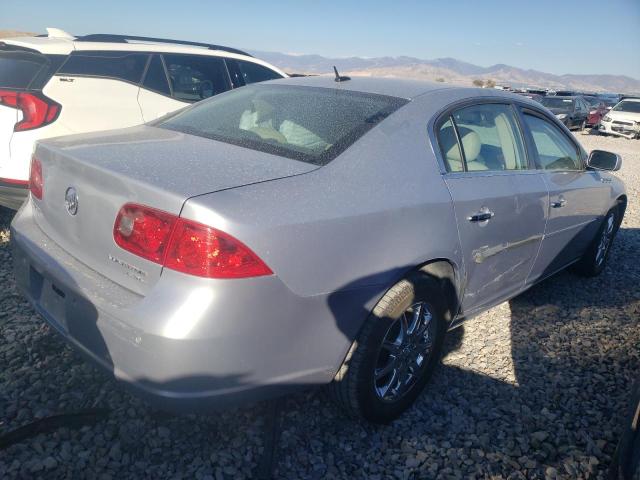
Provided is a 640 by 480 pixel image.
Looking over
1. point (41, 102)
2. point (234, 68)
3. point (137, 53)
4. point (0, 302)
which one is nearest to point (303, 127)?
point (0, 302)

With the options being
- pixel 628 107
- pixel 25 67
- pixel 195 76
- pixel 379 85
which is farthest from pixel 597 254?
pixel 628 107

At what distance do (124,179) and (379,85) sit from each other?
159 centimetres

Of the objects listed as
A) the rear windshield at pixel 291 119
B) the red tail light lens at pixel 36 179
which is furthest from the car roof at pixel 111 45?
the red tail light lens at pixel 36 179

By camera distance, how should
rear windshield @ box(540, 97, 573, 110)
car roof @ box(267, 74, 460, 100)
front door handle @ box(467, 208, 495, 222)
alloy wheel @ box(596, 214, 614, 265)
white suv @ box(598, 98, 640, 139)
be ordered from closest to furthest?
front door handle @ box(467, 208, 495, 222), car roof @ box(267, 74, 460, 100), alloy wheel @ box(596, 214, 614, 265), white suv @ box(598, 98, 640, 139), rear windshield @ box(540, 97, 573, 110)

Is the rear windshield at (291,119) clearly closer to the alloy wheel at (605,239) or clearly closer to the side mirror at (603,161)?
the side mirror at (603,161)

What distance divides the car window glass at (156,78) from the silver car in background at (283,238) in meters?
2.40

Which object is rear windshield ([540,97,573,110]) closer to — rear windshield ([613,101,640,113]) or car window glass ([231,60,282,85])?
rear windshield ([613,101,640,113])

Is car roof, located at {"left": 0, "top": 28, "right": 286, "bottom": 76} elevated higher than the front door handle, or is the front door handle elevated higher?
car roof, located at {"left": 0, "top": 28, "right": 286, "bottom": 76}

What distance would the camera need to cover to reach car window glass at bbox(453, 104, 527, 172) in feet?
8.80

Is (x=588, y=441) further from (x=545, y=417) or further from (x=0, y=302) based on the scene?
(x=0, y=302)

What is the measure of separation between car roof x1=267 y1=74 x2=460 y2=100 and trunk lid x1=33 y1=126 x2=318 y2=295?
0.88 meters

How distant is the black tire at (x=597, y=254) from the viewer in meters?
4.26

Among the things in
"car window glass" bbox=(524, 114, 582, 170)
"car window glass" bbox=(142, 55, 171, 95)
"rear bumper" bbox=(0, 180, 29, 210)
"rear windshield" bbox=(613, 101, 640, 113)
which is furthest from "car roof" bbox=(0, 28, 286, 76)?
"rear windshield" bbox=(613, 101, 640, 113)

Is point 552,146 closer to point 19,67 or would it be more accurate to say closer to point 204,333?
point 204,333
